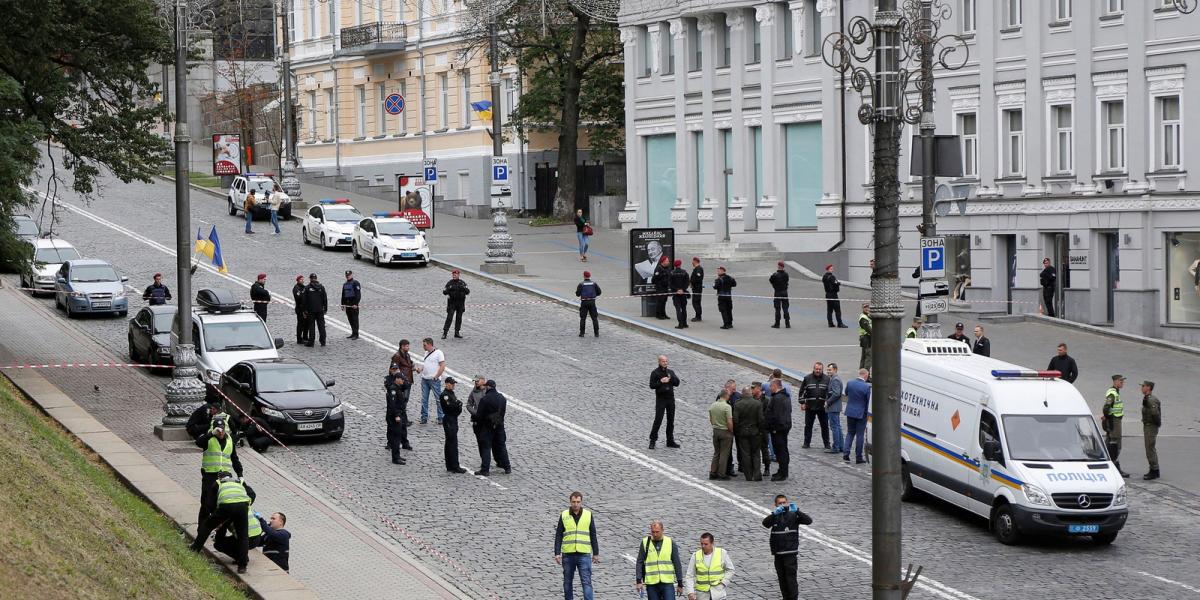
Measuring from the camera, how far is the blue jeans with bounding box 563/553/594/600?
55.6 feet

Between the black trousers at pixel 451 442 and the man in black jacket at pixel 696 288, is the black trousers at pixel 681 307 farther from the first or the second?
the black trousers at pixel 451 442

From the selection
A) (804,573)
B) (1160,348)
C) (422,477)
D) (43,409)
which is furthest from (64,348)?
(1160,348)

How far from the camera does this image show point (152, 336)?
32.2 meters

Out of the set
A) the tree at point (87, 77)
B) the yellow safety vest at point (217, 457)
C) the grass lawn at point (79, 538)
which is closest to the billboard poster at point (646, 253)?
the tree at point (87, 77)

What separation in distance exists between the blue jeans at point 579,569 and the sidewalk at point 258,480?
4.58 ft

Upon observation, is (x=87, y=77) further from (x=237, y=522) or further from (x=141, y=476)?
(x=237, y=522)

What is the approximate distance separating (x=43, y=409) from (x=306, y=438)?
447 cm

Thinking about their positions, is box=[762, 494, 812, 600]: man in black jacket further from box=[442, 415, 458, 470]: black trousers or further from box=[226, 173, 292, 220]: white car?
box=[226, 173, 292, 220]: white car

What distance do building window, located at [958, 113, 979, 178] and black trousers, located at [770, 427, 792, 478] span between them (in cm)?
2117

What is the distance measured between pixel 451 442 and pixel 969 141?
23.9 m

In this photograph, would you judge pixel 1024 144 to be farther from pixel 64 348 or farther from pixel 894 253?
pixel 894 253

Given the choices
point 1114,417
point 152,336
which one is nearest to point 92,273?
point 152,336

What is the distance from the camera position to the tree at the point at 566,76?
59500 millimetres

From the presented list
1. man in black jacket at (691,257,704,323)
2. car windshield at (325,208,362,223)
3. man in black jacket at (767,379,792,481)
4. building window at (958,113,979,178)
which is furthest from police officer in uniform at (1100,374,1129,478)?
car windshield at (325,208,362,223)
